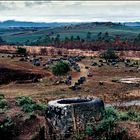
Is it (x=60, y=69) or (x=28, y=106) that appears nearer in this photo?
(x=28, y=106)

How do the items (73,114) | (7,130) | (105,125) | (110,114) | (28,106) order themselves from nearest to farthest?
(105,125)
(73,114)
(110,114)
(7,130)
(28,106)

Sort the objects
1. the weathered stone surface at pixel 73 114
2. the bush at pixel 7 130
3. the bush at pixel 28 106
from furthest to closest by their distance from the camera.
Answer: the bush at pixel 28 106, the bush at pixel 7 130, the weathered stone surface at pixel 73 114

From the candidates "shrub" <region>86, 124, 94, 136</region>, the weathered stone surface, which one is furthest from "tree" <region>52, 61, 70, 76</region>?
"shrub" <region>86, 124, 94, 136</region>

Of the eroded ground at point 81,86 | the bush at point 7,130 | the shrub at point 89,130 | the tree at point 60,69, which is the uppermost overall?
the shrub at point 89,130

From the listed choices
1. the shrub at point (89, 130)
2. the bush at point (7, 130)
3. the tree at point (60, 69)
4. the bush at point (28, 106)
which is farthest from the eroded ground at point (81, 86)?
the shrub at point (89, 130)

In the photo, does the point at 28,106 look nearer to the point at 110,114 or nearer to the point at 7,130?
the point at 7,130

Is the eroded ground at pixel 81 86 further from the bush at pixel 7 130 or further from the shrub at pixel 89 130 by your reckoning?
the shrub at pixel 89 130

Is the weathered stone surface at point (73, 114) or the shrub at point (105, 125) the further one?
the weathered stone surface at point (73, 114)

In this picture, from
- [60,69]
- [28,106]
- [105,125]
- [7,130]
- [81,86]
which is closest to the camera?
[105,125]

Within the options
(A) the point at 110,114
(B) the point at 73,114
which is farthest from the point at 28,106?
(A) the point at 110,114

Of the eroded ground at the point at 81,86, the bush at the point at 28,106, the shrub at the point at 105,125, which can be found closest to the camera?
the shrub at the point at 105,125

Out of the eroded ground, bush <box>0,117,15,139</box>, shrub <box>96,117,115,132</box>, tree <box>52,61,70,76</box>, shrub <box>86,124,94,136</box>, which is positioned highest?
shrub <box>96,117,115,132</box>

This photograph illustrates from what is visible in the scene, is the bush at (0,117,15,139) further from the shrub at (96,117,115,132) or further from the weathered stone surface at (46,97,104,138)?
the shrub at (96,117,115,132)

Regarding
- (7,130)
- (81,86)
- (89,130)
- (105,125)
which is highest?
(105,125)
